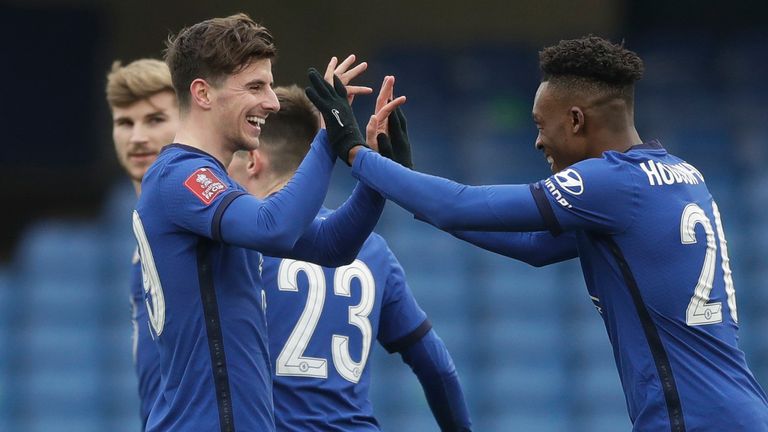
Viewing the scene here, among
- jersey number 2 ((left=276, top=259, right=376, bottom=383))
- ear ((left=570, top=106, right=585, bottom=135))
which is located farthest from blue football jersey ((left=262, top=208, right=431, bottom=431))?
ear ((left=570, top=106, right=585, bottom=135))

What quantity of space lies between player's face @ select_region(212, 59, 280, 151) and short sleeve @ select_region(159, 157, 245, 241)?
0.19 meters

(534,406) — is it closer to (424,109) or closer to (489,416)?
(489,416)

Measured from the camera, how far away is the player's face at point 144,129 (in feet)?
18.8

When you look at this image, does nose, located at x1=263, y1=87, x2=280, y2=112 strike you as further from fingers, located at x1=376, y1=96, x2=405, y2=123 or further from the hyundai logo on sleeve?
the hyundai logo on sleeve

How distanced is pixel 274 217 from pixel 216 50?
60cm

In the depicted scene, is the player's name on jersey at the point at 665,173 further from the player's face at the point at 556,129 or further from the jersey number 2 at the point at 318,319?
the jersey number 2 at the point at 318,319

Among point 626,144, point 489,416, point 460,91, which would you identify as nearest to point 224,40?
point 626,144

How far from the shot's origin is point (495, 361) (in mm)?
10852

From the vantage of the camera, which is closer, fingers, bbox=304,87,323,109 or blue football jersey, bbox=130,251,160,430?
fingers, bbox=304,87,323,109

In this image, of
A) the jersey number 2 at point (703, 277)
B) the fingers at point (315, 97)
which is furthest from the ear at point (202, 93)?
the jersey number 2 at point (703, 277)

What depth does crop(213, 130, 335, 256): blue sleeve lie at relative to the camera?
367 cm

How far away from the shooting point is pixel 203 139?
157 inches

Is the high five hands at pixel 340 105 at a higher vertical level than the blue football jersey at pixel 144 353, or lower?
higher

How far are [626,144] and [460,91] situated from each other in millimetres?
8717
